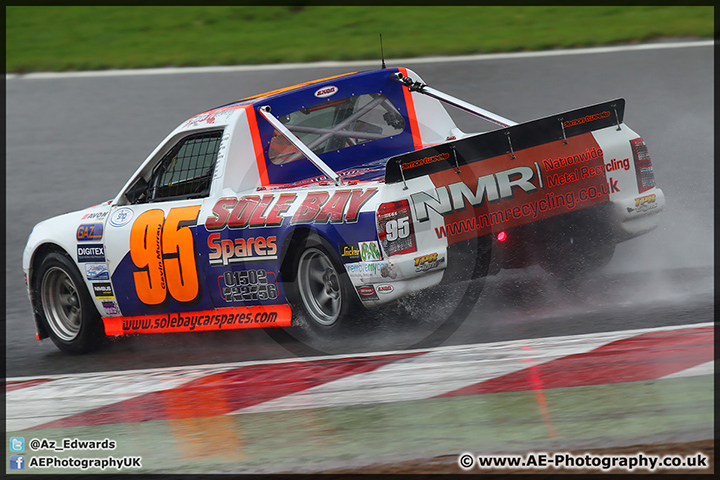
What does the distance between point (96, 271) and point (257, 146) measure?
5.49 feet

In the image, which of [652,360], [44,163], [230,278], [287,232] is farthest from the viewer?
[44,163]

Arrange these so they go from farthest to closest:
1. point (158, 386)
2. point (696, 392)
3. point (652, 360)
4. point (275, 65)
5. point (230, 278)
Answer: point (275, 65) < point (230, 278) < point (158, 386) < point (652, 360) < point (696, 392)

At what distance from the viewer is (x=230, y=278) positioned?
630 cm

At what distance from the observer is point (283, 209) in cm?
596

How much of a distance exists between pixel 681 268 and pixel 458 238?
213 centimetres

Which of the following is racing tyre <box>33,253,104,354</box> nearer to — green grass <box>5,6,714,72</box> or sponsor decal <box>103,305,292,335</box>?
sponsor decal <box>103,305,292,335</box>

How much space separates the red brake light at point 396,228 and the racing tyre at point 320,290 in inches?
16.6

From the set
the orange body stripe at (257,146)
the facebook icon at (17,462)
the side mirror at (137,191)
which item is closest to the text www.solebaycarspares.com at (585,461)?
the facebook icon at (17,462)

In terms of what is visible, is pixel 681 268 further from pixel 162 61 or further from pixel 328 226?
pixel 162 61

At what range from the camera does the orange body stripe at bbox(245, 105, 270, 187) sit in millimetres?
6477

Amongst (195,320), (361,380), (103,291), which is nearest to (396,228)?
(361,380)

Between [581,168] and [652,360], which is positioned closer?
[652,360]

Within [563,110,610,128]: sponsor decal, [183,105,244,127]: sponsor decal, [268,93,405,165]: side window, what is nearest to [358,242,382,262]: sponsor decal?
[268,93,405,165]: side window

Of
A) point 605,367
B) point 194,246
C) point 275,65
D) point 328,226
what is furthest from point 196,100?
point 605,367
